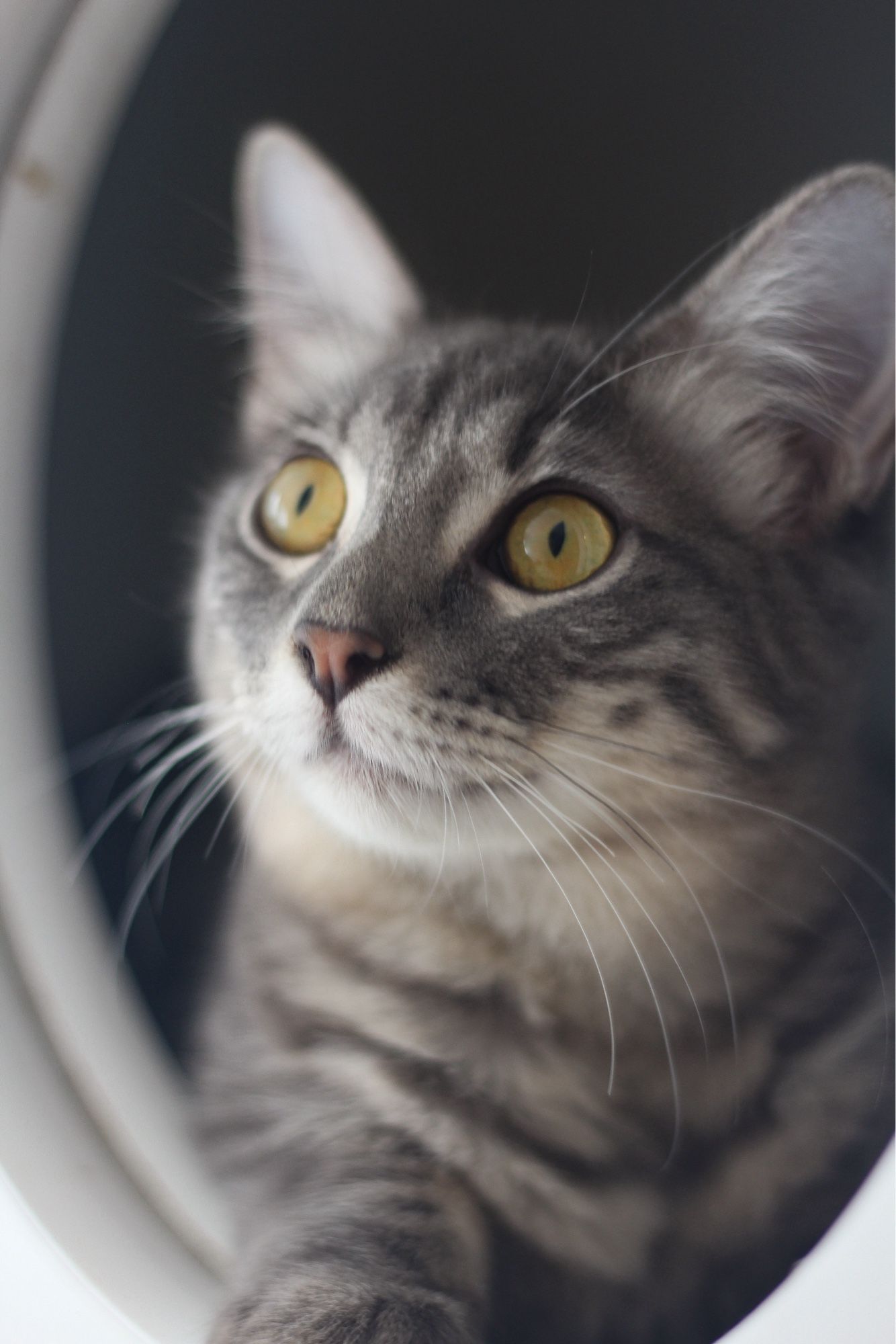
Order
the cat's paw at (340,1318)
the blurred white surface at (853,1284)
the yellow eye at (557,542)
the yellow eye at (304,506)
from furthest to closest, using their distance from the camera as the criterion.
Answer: the yellow eye at (304,506)
the yellow eye at (557,542)
the cat's paw at (340,1318)
the blurred white surface at (853,1284)

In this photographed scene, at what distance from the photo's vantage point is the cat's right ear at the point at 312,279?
1059mm

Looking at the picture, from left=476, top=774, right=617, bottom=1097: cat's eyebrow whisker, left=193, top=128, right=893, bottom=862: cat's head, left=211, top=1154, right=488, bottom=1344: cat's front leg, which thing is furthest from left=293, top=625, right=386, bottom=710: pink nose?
left=211, top=1154, right=488, bottom=1344: cat's front leg

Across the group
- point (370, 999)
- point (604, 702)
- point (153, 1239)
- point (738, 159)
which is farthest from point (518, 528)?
point (153, 1239)

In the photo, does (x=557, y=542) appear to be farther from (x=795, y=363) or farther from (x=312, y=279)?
(x=312, y=279)

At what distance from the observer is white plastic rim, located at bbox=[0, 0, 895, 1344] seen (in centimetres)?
79

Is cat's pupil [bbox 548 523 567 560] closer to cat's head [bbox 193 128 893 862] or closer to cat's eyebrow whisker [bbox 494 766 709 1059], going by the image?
cat's head [bbox 193 128 893 862]

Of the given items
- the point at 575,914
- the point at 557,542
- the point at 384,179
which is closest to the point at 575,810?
the point at 575,914

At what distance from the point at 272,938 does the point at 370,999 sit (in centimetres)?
15

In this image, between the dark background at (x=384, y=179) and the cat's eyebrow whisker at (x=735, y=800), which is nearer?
the cat's eyebrow whisker at (x=735, y=800)

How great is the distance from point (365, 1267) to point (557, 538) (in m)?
0.53

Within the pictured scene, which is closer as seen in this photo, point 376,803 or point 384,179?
point 376,803

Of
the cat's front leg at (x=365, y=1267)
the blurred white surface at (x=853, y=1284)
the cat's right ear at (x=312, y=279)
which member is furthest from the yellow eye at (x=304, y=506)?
the blurred white surface at (x=853, y=1284)

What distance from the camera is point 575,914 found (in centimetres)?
82

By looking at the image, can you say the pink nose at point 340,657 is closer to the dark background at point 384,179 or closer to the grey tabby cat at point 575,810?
the grey tabby cat at point 575,810
